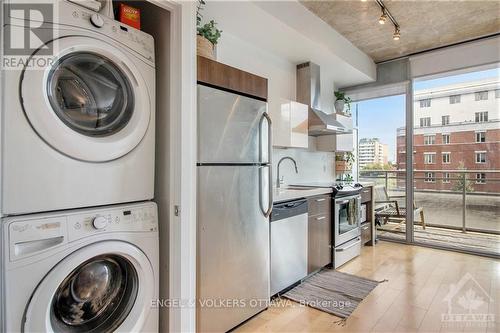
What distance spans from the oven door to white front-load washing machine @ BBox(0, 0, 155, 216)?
7.64 feet

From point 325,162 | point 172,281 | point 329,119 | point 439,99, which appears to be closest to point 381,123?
point 439,99

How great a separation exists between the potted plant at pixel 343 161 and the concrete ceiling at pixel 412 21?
1639 mm

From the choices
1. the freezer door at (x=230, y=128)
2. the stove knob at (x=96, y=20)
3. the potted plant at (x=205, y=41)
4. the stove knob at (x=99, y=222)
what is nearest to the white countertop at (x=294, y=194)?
the freezer door at (x=230, y=128)

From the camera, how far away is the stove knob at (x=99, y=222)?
1246 mm

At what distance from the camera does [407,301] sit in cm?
236

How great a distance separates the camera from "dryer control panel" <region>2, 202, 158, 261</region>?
1.05 m

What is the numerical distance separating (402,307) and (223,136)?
2.04 metres

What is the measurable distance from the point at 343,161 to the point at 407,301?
250cm

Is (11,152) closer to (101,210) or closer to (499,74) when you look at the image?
(101,210)

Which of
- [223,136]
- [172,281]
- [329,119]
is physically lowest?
[172,281]

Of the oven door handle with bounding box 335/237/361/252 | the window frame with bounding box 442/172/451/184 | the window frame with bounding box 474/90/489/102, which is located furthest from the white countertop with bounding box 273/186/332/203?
the window frame with bounding box 474/90/489/102

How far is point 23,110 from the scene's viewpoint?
1.06 m

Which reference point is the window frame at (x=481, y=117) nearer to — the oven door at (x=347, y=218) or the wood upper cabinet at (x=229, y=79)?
the oven door at (x=347, y=218)

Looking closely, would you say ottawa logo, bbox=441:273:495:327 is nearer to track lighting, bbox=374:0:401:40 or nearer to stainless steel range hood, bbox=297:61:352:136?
stainless steel range hood, bbox=297:61:352:136
